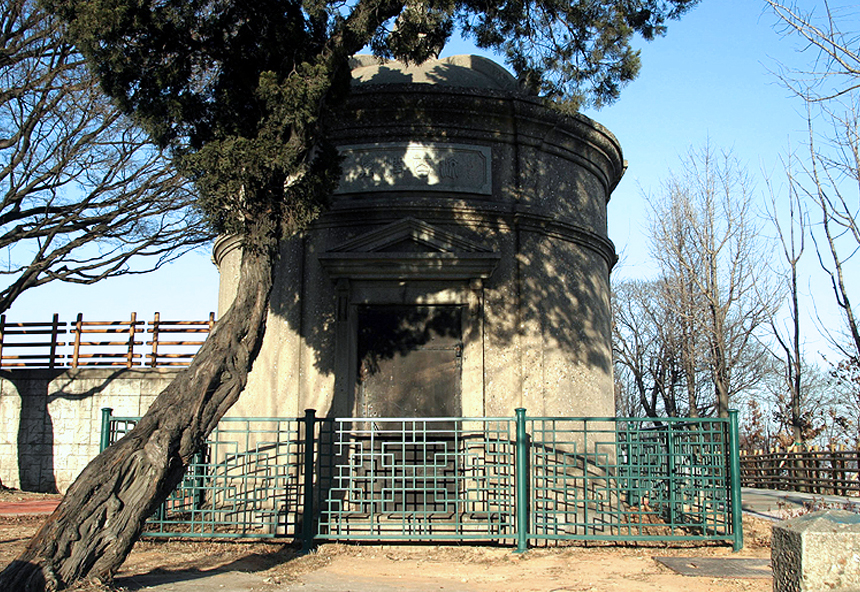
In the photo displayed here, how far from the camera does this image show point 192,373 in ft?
21.5

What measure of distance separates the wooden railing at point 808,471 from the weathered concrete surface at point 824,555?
14698 mm

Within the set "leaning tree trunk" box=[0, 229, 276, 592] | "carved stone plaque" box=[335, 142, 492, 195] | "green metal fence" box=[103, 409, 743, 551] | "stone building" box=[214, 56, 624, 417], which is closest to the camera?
"leaning tree trunk" box=[0, 229, 276, 592]

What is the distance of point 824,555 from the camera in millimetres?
3896

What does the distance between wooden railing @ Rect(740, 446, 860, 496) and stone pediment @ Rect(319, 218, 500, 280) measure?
39.4 feet

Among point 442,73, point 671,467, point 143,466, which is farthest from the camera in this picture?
point 442,73

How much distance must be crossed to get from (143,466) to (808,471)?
61.9 ft

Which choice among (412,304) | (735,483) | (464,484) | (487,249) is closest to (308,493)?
(464,484)

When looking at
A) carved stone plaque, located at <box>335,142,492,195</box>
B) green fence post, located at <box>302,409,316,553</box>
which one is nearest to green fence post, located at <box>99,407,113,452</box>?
green fence post, located at <box>302,409,316,553</box>

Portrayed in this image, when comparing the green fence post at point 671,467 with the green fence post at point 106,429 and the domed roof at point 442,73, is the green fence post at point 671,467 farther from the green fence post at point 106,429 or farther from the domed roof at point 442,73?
the green fence post at point 106,429

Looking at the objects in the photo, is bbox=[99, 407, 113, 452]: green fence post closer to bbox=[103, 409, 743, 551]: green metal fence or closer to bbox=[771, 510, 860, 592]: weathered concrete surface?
bbox=[103, 409, 743, 551]: green metal fence

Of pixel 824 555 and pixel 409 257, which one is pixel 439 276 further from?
pixel 824 555

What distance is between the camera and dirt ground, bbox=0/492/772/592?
666 centimetres

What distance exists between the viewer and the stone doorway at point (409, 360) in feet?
31.5

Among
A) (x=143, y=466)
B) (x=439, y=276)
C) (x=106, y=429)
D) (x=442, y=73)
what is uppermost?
(x=442, y=73)
